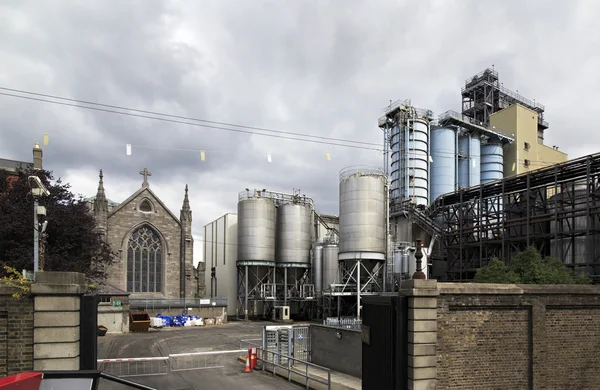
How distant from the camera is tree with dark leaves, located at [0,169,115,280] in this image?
2259 cm

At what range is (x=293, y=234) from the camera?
1934 inches

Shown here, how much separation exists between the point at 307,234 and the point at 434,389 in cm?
4014

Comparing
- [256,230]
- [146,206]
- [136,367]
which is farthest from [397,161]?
[136,367]

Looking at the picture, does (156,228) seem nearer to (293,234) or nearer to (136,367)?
(293,234)

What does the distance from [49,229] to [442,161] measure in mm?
40579

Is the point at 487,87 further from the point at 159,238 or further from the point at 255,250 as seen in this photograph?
the point at 159,238

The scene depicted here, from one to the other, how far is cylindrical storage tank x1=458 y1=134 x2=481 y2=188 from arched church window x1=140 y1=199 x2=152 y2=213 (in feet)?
122

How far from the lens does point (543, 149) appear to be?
58125 millimetres

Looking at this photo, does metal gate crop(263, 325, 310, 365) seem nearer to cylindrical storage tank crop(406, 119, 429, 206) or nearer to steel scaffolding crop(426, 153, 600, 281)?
steel scaffolding crop(426, 153, 600, 281)

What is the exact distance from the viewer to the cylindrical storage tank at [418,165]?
150ft

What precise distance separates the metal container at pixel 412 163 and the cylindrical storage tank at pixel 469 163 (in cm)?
687

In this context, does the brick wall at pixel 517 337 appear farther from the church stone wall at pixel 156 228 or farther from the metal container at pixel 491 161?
the metal container at pixel 491 161

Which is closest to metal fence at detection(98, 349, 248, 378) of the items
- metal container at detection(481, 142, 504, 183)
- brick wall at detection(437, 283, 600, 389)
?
brick wall at detection(437, 283, 600, 389)

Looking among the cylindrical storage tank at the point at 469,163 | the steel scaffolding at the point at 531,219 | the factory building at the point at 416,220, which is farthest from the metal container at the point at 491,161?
the steel scaffolding at the point at 531,219
